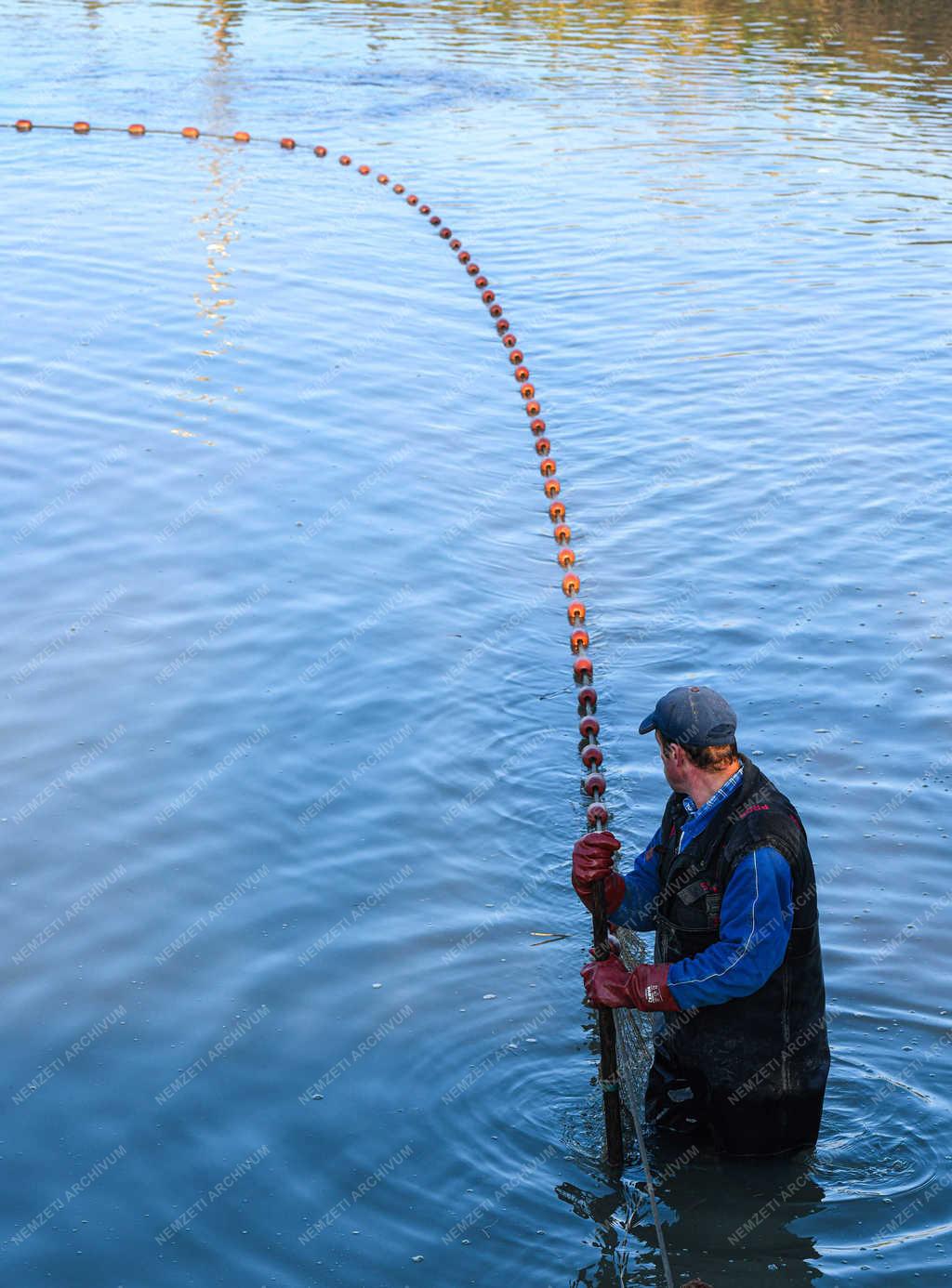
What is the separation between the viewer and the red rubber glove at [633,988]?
436 centimetres

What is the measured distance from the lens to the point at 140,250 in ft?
53.3

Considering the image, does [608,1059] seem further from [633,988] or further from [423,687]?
[423,687]

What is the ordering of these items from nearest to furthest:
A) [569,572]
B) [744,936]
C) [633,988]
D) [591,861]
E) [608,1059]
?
1. [744,936]
2. [633,988]
3. [591,861]
4. [608,1059]
5. [569,572]

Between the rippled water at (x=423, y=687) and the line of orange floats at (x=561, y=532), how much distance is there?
0.45 ft

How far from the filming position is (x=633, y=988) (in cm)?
437

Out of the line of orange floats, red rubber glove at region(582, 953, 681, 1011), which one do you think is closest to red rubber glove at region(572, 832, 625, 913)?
red rubber glove at region(582, 953, 681, 1011)

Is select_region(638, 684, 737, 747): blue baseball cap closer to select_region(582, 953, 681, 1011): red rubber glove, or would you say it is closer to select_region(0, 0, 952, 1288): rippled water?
select_region(582, 953, 681, 1011): red rubber glove

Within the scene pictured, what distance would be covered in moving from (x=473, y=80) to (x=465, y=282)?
12616 mm

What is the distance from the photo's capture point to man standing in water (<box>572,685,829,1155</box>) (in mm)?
4254

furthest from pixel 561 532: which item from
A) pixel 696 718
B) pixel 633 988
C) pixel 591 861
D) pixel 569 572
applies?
pixel 633 988

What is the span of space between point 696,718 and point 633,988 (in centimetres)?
81

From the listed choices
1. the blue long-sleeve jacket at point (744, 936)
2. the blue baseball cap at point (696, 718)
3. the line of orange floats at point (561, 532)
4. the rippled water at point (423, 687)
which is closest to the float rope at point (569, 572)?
the line of orange floats at point (561, 532)

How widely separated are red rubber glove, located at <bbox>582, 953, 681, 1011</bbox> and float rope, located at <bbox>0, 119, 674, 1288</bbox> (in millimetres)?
156

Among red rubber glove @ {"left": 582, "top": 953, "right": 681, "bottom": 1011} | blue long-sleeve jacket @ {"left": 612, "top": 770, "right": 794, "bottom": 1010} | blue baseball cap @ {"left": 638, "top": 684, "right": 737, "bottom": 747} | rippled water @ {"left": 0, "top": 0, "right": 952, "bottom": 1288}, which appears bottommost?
rippled water @ {"left": 0, "top": 0, "right": 952, "bottom": 1288}
